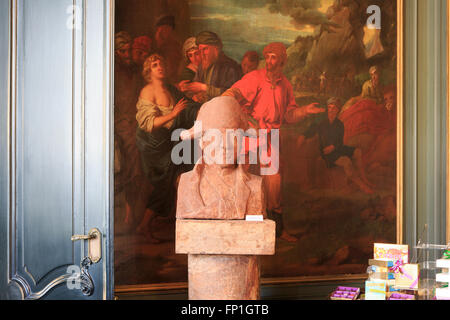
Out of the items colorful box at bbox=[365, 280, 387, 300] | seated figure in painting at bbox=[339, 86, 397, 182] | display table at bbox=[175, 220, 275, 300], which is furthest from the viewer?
seated figure in painting at bbox=[339, 86, 397, 182]

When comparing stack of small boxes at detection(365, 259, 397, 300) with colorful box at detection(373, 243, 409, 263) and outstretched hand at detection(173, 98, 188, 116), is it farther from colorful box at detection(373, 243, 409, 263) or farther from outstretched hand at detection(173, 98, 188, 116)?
outstretched hand at detection(173, 98, 188, 116)

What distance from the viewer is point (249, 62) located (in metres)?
8.08

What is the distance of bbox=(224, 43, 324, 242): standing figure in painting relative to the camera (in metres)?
8.09

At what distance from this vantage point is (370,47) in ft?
28.0

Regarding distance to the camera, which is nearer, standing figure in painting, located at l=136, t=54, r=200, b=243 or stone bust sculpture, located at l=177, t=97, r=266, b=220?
stone bust sculpture, located at l=177, t=97, r=266, b=220

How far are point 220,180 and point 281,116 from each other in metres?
3.11

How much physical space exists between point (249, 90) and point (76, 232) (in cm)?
428

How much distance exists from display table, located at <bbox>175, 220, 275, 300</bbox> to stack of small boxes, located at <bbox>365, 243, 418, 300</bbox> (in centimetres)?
105

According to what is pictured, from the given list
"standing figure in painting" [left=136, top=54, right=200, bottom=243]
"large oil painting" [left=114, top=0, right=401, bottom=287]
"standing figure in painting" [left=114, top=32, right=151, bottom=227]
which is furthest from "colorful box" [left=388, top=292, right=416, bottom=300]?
"standing figure in painting" [left=114, top=32, right=151, bottom=227]

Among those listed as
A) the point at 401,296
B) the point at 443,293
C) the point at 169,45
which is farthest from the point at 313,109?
the point at 443,293

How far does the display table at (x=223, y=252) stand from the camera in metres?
4.96

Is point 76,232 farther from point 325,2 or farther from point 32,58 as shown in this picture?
point 325,2

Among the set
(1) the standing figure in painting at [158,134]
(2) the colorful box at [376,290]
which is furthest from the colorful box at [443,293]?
(1) the standing figure in painting at [158,134]

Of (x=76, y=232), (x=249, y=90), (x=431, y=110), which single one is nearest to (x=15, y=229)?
(x=76, y=232)
